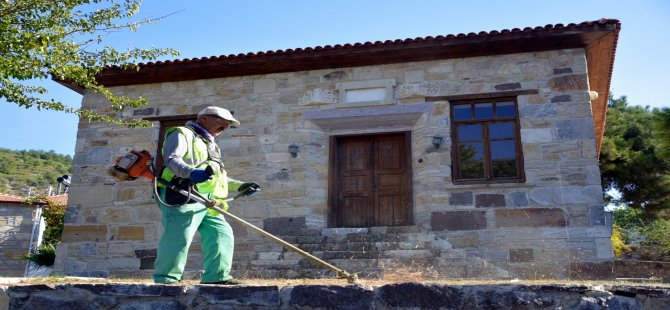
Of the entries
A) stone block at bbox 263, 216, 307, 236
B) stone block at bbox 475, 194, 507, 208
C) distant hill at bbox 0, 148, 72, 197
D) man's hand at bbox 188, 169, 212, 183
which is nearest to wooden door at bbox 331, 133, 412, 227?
stone block at bbox 263, 216, 307, 236

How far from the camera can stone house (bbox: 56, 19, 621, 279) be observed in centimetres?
680

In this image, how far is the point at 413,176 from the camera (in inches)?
298

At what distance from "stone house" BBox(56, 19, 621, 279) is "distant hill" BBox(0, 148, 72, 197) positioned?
34.4m

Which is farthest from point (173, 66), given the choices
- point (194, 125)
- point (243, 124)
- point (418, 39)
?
point (194, 125)

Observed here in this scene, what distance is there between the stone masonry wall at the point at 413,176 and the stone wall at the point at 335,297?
12.1 ft

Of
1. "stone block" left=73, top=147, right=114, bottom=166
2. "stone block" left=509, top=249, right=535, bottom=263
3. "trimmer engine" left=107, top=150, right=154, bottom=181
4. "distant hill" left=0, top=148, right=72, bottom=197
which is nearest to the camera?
"trimmer engine" left=107, top=150, right=154, bottom=181

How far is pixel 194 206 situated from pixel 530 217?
4670 millimetres

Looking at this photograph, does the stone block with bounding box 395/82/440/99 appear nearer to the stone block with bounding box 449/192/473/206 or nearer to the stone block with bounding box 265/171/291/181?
the stone block with bounding box 449/192/473/206

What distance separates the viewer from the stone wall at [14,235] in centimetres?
1798

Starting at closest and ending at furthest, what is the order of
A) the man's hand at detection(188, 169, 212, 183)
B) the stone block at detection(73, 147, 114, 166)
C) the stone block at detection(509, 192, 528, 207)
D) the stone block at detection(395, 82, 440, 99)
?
the man's hand at detection(188, 169, 212, 183) < the stone block at detection(509, 192, 528, 207) < the stone block at detection(395, 82, 440, 99) < the stone block at detection(73, 147, 114, 166)

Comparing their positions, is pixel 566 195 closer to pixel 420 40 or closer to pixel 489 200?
pixel 489 200

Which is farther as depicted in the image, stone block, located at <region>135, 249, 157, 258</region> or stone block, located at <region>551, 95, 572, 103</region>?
stone block, located at <region>135, 249, 157, 258</region>

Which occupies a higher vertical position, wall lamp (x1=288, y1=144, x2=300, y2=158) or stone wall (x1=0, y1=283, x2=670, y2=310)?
wall lamp (x1=288, y1=144, x2=300, y2=158)

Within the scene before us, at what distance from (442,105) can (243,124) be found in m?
2.95
